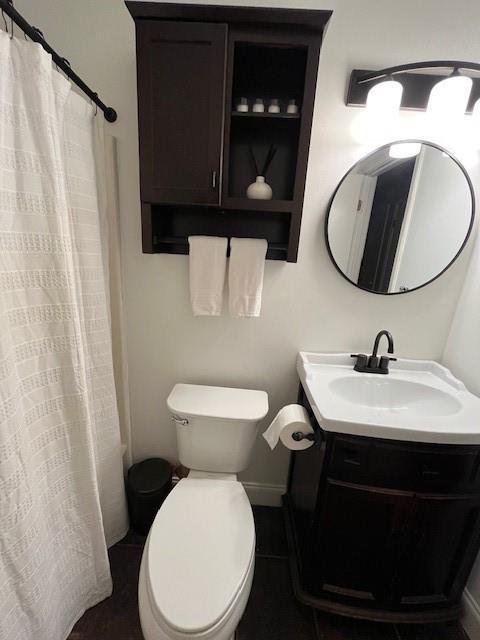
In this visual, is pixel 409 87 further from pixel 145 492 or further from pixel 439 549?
pixel 145 492

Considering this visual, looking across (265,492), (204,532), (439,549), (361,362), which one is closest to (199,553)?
(204,532)

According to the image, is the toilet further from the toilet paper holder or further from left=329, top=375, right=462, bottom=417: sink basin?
left=329, top=375, right=462, bottom=417: sink basin

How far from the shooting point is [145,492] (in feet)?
4.46

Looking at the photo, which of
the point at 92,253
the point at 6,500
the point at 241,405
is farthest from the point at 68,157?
the point at 241,405

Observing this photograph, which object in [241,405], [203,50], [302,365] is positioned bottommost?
[241,405]

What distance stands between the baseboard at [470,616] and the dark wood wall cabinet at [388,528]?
97 mm

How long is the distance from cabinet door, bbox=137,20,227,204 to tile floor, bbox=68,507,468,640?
5.39 feet

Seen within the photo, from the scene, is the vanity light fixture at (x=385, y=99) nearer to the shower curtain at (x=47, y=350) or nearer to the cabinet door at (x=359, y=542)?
the shower curtain at (x=47, y=350)

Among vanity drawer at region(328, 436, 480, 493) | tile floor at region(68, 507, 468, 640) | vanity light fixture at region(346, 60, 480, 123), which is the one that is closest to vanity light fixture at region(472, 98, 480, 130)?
vanity light fixture at region(346, 60, 480, 123)

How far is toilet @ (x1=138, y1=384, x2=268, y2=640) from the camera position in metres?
0.80

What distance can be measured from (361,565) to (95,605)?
1086 millimetres

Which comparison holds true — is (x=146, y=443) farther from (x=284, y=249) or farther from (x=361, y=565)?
→ (x=284, y=249)

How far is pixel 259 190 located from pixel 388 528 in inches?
53.5

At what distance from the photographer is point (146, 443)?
62.7 inches
